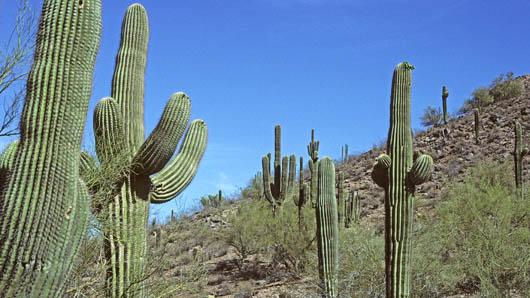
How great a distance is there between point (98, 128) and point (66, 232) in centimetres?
320

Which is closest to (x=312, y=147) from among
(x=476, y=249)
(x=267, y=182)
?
(x=267, y=182)

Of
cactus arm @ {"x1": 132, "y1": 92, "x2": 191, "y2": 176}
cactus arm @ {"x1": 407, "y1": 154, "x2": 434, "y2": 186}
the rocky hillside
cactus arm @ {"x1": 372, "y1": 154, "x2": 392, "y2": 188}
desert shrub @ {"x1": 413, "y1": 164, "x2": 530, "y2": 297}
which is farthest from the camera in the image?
the rocky hillside

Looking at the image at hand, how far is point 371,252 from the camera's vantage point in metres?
14.3

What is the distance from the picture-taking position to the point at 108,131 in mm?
8070

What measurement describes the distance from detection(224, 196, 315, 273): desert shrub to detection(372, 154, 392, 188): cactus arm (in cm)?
841

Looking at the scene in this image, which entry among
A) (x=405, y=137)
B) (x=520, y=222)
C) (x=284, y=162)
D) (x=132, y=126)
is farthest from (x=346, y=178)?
(x=132, y=126)

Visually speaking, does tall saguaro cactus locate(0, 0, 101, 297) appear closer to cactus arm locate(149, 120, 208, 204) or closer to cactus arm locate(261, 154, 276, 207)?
cactus arm locate(149, 120, 208, 204)

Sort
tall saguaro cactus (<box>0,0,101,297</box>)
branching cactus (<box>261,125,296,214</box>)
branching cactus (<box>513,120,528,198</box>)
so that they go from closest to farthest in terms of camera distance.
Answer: tall saguaro cactus (<box>0,0,101,297</box>), branching cactus (<box>513,120,528,198</box>), branching cactus (<box>261,125,296,214</box>)

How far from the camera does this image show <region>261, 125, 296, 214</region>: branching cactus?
20781mm

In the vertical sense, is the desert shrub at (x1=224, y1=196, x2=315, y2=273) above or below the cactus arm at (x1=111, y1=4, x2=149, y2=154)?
below

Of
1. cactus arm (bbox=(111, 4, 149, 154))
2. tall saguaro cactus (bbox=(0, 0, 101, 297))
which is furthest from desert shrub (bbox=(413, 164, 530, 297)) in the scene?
tall saguaro cactus (bbox=(0, 0, 101, 297))

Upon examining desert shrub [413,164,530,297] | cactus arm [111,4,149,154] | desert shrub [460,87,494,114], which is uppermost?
desert shrub [460,87,494,114]

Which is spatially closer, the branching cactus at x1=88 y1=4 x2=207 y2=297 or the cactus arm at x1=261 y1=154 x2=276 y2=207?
the branching cactus at x1=88 y1=4 x2=207 y2=297

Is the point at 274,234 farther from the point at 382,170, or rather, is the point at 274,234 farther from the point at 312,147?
the point at 382,170
